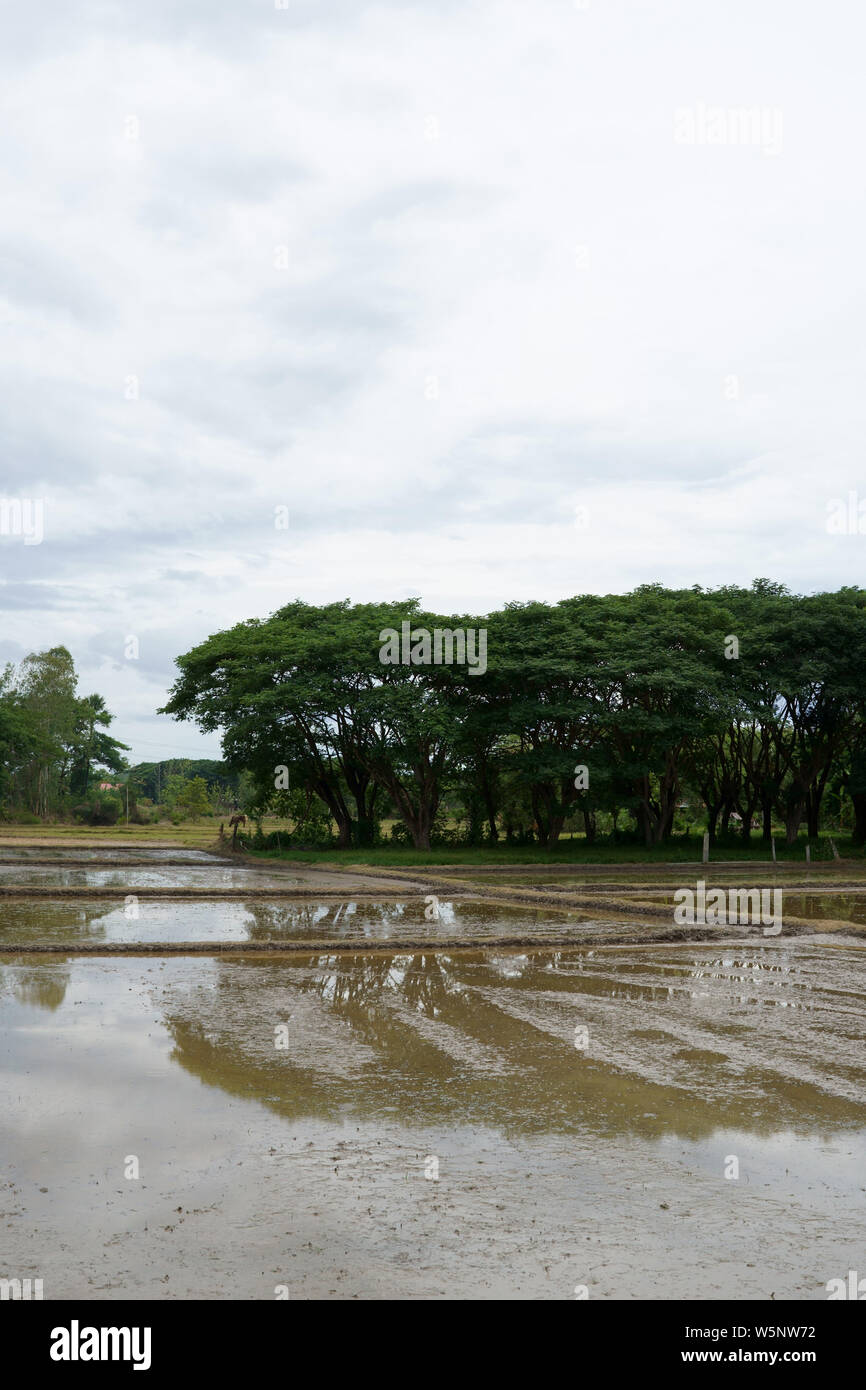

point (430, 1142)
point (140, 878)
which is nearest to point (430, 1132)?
point (430, 1142)

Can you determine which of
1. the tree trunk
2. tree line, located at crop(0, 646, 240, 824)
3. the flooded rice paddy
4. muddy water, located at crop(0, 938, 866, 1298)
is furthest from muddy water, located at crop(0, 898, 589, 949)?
tree line, located at crop(0, 646, 240, 824)

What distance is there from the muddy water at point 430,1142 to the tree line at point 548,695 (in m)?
22.0

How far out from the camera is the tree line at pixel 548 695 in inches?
1309

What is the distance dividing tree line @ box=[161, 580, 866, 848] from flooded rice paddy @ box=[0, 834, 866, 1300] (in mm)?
20577

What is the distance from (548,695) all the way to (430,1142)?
28.8 meters

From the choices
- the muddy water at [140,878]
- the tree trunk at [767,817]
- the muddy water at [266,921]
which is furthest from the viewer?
the tree trunk at [767,817]

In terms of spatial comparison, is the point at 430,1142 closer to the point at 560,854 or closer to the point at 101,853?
the point at 560,854

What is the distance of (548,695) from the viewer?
114 ft

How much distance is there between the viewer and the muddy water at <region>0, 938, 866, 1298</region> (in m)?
4.81

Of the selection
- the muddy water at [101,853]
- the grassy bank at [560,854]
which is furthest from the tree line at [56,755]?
the grassy bank at [560,854]

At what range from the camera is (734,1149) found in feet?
21.0

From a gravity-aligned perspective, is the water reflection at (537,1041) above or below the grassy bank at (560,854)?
above

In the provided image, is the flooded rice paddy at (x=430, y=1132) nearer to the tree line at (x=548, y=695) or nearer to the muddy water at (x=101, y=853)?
the tree line at (x=548, y=695)
